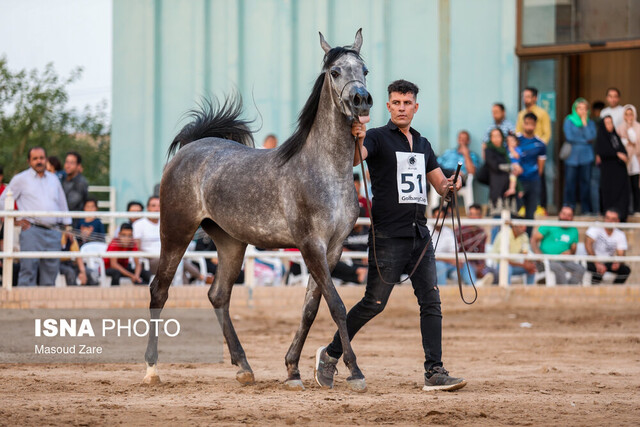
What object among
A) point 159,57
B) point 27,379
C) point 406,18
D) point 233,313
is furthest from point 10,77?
point 27,379

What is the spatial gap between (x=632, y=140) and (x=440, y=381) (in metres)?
8.98

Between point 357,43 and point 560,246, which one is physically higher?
point 357,43

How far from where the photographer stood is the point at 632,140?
49.2ft

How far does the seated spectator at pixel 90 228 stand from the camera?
13562mm

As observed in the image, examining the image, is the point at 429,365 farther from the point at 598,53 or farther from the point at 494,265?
the point at 598,53

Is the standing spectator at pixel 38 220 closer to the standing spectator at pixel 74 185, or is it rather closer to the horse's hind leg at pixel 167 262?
the standing spectator at pixel 74 185

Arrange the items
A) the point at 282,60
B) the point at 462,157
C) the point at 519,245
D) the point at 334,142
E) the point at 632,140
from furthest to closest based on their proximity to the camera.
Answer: the point at 282,60 → the point at 462,157 → the point at 632,140 → the point at 519,245 → the point at 334,142

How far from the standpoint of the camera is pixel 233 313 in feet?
43.9

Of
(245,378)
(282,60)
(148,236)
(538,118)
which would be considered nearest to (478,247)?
(538,118)

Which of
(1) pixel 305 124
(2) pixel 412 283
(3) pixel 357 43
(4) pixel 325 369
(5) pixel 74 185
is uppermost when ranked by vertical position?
(3) pixel 357 43

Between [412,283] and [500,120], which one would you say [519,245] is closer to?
[500,120]

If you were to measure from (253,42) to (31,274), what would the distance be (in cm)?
716

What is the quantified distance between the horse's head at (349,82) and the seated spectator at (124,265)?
7.03m

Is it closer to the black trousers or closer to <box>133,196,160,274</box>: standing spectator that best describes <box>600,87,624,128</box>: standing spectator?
<box>133,196,160,274</box>: standing spectator
